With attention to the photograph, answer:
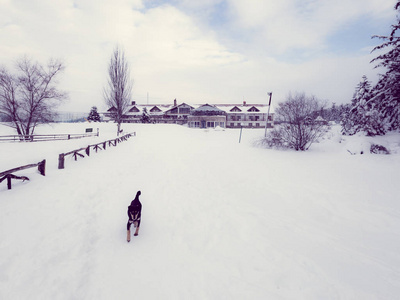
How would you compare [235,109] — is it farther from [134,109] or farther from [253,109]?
[134,109]

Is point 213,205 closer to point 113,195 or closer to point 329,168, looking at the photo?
point 113,195

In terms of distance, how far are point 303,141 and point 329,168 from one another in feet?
20.5

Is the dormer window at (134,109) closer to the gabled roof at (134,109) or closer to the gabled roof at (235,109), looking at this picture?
the gabled roof at (134,109)

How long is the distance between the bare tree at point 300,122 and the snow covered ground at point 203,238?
25.0 ft

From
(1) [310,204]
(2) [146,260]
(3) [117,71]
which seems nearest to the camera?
(2) [146,260]

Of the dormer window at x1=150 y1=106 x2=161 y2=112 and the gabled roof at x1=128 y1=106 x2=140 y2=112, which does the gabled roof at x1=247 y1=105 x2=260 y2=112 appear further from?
the gabled roof at x1=128 y1=106 x2=140 y2=112

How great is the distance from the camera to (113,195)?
23.4 ft

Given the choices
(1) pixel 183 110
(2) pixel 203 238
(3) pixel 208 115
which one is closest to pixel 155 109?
(1) pixel 183 110

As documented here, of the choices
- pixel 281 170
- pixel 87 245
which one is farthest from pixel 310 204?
pixel 87 245

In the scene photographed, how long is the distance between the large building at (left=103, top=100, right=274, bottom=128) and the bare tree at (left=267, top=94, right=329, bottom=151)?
3845 cm

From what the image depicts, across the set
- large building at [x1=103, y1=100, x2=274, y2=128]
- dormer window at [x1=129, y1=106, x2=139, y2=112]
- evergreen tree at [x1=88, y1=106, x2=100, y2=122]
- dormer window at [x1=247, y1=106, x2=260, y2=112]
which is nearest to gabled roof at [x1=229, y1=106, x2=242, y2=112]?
large building at [x1=103, y1=100, x2=274, y2=128]

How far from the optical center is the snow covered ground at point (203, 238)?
326cm

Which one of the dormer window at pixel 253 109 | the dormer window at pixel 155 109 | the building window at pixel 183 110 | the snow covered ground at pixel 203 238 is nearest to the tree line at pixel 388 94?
the snow covered ground at pixel 203 238

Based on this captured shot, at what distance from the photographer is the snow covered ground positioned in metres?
3.26
